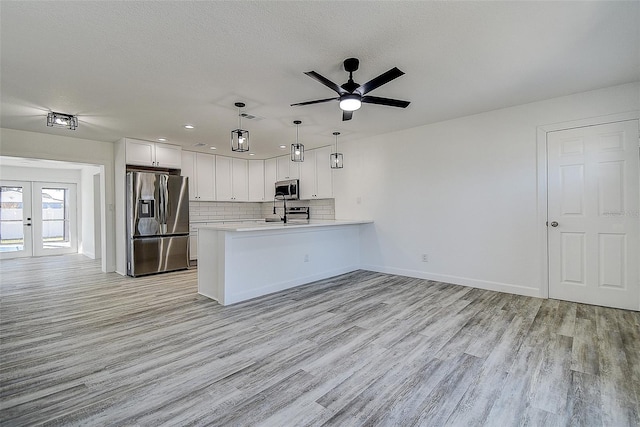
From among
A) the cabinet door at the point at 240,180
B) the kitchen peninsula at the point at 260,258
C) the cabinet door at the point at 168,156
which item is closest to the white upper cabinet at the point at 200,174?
the cabinet door at the point at 168,156

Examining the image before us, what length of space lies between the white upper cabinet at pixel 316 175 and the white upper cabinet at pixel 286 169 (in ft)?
0.55

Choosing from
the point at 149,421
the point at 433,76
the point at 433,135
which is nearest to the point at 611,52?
the point at 433,76

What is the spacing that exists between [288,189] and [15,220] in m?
6.79

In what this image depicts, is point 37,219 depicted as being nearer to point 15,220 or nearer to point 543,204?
point 15,220

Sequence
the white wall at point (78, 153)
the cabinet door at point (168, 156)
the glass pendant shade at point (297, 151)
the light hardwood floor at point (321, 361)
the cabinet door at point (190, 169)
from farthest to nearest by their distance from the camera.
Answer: the cabinet door at point (190, 169) → the cabinet door at point (168, 156) → the white wall at point (78, 153) → the glass pendant shade at point (297, 151) → the light hardwood floor at point (321, 361)

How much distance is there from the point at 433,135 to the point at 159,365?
439 cm

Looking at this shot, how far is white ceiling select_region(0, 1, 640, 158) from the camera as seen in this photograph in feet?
6.42

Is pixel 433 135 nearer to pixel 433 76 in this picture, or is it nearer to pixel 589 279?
Answer: pixel 433 76

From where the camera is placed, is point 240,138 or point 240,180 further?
point 240,180

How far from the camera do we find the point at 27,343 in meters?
2.57

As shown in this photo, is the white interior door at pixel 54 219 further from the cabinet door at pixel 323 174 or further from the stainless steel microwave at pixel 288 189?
the cabinet door at pixel 323 174

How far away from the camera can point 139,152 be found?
5.34 meters

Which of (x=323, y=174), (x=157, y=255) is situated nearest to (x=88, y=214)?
(x=157, y=255)

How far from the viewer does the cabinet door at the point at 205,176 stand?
6402mm
